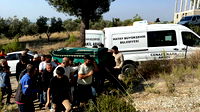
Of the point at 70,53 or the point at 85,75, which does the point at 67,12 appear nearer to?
the point at 70,53

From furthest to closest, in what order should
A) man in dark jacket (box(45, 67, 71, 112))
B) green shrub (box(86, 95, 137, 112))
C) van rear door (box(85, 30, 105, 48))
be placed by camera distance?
van rear door (box(85, 30, 105, 48)), man in dark jacket (box(45, 67, 71, 112)), green shrub (box(86, 95, 137, 112))

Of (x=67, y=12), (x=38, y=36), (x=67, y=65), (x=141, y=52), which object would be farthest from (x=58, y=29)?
(x=67, y=65)

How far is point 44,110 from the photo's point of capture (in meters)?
8.13

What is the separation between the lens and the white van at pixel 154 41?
11.0 metres

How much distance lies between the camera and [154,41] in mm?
11102

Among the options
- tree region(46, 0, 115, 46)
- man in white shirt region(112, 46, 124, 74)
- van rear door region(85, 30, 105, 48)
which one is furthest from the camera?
tree region(46, 0, 115, 46)

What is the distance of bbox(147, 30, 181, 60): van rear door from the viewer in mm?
10984

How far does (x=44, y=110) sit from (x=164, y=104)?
3570 millimetres

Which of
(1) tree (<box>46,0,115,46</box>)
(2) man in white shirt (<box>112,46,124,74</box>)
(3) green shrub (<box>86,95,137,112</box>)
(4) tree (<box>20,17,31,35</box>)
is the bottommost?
(3) green shrub (<box>86,95,137,112</box>)

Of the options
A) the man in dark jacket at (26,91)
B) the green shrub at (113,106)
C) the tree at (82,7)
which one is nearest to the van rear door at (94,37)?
the man in dark jacket at (26,91)

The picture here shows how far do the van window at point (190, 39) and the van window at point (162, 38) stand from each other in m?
0.42

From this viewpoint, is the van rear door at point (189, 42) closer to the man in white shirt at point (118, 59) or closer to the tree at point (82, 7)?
the man in white shirt at point (118, 59)

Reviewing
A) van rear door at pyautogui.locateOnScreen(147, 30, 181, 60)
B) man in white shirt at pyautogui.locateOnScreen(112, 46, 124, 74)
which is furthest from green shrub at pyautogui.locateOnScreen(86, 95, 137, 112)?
van rear door at pyautogui.locateOnScreen(147, 30, 181, 60)

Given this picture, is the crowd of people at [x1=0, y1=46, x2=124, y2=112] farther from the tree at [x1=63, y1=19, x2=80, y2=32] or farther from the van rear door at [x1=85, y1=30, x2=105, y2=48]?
the tree at [x1=63, y1=19, x2=80, y2=32]
